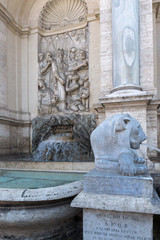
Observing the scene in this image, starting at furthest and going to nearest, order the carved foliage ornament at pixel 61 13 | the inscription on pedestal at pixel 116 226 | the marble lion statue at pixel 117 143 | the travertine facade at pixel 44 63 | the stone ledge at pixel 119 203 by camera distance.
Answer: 1. the carved foliage ornament at pixel 61 13
2. the travertine facade at pixel 44 63
3. the marble lion statue at pixel 117 143
4. the inscription on pedestal at pixel 116 226
5. the stone ledge at pixel 119 203

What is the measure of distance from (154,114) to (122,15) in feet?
9.55

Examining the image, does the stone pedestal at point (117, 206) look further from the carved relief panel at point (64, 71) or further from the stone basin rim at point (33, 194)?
the carved relief panel at point (64, 71)

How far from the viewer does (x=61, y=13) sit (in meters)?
10.2

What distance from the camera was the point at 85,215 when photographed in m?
2.29

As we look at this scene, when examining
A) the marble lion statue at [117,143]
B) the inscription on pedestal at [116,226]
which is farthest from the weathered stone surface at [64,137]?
the inscription on pedestal at [116,226]

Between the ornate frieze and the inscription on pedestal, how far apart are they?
22.7 ft

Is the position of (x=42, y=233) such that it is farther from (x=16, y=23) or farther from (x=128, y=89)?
(x=16, y=23)

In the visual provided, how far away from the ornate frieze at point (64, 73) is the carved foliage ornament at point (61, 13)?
61cm

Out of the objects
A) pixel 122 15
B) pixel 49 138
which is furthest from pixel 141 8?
pixel 49 138

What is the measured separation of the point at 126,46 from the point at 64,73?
4655mm

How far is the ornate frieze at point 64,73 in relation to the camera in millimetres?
9281

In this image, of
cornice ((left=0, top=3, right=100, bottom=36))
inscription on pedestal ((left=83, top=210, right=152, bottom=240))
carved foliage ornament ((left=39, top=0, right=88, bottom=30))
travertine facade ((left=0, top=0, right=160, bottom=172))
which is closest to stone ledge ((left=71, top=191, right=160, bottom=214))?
inscription on pedestal ((left=83, top=210, right=152, bottom=240))

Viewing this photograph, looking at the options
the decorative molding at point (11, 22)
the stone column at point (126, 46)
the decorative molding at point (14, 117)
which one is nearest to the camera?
the stone column at point (126, 46)

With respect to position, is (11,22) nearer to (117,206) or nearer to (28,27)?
(28,27)
